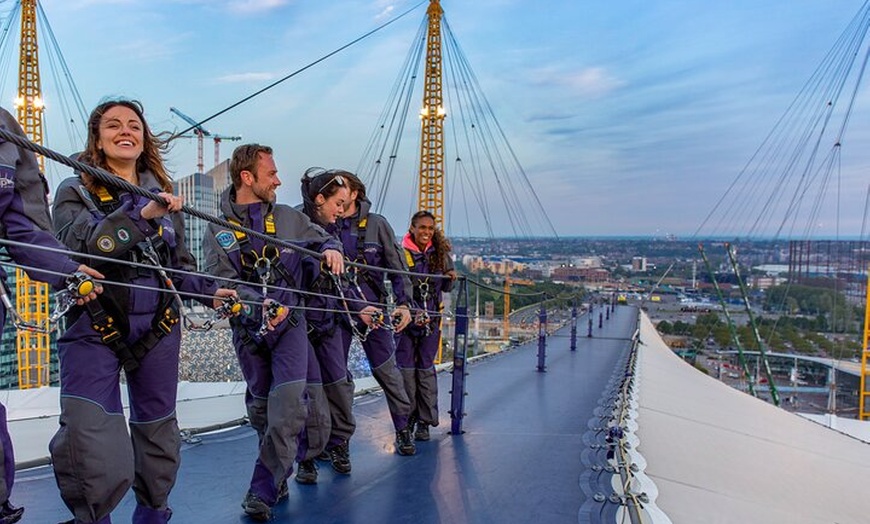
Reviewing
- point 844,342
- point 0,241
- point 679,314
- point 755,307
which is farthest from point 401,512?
point 755,307

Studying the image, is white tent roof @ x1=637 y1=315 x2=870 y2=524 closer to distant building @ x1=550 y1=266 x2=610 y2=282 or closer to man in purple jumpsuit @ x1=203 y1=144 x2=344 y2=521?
man in purple jumpsuit @ x1=203 y1=144 x2=344 y2=521

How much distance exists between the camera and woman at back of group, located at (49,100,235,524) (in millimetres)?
1734

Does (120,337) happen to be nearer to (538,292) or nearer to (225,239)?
(225,239)

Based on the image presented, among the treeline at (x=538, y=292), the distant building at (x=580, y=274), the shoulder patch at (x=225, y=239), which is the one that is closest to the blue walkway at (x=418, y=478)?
the treeline at (x=538, y=292)

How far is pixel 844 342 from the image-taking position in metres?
24.7

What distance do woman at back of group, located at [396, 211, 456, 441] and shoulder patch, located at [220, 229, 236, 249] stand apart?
1550mm

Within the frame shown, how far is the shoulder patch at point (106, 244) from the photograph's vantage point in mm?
1785

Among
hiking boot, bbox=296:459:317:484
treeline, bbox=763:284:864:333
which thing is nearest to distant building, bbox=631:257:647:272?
treeline, bbox=763:284:864:333

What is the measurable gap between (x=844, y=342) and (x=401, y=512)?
2770cm

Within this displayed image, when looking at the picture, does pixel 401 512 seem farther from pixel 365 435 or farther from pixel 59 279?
pixel 59 279

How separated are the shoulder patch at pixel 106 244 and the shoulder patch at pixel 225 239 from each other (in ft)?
2.56

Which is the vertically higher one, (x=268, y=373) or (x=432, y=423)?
(x=268, y=373)

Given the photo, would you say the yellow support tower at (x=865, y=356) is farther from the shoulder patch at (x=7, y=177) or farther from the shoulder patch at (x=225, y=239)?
the shoulder patch at (x=7, y=177)

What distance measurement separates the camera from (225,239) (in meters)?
2.58
